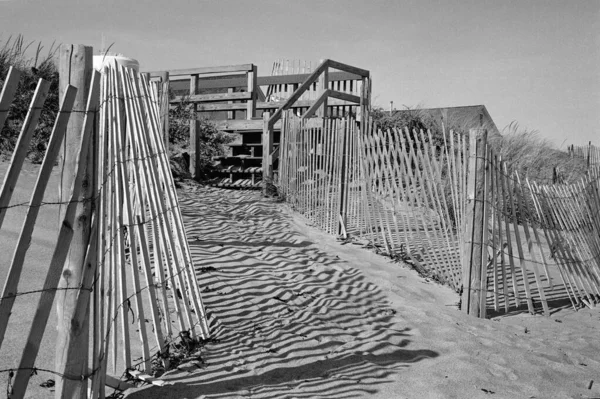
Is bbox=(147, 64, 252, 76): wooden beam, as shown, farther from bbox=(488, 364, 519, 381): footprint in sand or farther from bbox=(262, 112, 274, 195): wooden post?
bbox=(488, 364, 519, 381): footprint in sand

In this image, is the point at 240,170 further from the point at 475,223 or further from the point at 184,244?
the point at 184,244

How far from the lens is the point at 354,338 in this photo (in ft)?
12.4

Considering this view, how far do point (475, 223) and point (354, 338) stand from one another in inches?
60.0

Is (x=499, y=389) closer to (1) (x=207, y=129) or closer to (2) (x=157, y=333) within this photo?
(2) (x=157, y=333)

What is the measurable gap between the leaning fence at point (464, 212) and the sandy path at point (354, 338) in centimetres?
29

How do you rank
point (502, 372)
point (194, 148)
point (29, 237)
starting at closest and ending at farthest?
point (29, 237)
point (502, 372)
point (194, 148)

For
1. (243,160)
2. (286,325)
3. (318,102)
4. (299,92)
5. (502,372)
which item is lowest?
(502,372)

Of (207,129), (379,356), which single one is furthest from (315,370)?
(207,129)

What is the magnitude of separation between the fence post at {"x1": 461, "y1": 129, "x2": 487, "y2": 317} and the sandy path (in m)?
0.20

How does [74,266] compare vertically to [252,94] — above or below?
below


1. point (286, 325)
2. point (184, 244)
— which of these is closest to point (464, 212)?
point (286, 325)

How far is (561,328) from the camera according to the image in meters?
4.66

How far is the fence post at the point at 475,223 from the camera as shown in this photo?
4.59 metres

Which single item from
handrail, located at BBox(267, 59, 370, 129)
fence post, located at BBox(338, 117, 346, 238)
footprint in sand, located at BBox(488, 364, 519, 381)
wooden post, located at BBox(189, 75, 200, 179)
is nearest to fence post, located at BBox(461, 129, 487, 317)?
footprint in sand, located at BBox(488, 364, 519, 381)
